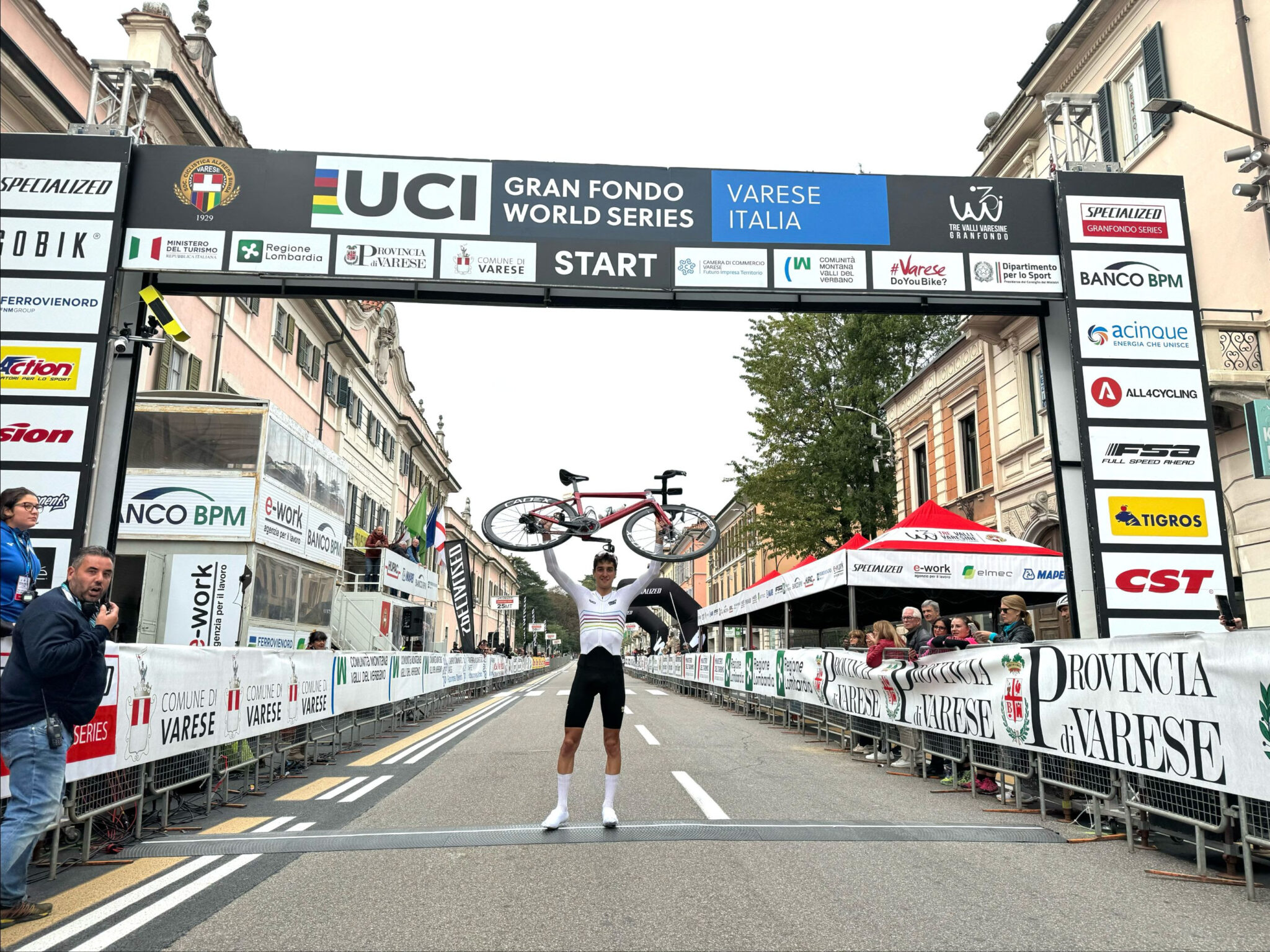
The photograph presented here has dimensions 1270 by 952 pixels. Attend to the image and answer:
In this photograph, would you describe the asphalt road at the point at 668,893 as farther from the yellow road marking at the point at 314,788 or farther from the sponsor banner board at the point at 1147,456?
the sponsor banner board at the point at 1147,456

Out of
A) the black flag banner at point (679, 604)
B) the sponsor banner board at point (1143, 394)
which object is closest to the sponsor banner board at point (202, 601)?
the sponsor banner board at point (1143, 394)

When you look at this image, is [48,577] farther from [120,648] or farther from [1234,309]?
[1234,309]

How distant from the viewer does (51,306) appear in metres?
9.19

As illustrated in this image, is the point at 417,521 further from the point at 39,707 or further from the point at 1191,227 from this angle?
the point at 39,707

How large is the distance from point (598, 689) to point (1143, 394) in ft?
22.6

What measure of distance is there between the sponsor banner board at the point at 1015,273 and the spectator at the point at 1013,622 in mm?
3448

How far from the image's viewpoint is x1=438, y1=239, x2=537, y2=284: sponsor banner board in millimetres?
10031

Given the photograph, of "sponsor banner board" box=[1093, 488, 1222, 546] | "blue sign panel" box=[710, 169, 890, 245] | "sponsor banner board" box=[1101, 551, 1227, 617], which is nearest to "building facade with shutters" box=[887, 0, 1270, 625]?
"blue sign panel" box=[710, 169, 890, 245]

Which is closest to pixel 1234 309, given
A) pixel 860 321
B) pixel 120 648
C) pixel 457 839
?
pixel 457 839

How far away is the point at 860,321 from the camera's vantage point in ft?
110

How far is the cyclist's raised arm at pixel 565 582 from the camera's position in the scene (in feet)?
23.1

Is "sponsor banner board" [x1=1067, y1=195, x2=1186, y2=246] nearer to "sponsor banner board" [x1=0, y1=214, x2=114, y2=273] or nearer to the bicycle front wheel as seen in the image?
the bicycle front wheel

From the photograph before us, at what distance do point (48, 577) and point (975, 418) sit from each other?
22.6 metres

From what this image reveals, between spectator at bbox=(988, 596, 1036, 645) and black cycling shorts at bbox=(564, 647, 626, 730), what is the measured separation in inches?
179
